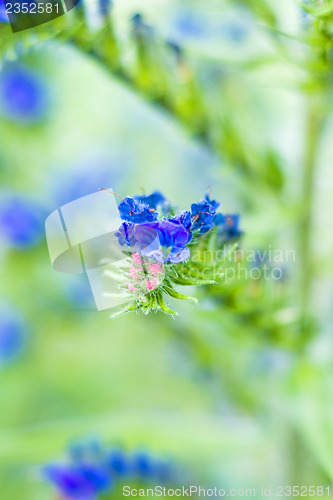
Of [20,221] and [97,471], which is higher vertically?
[20,221]

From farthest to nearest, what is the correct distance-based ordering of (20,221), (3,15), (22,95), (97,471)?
(22,95), (20,221), (97,471), (3,15)

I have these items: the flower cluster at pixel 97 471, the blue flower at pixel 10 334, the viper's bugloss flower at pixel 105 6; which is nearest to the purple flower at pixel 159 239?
the viper's bugloss flower at pixel 105 6

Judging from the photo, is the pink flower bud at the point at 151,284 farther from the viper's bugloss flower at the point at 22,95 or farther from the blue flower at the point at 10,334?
the viper's bugloss flower at the point at 22,95

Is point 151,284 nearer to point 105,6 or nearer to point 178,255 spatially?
point 178,255

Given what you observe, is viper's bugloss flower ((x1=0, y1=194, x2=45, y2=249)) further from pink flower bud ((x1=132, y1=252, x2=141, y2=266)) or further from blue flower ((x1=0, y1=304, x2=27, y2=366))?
pink flower bud ((x1=132, y1=252, x2=141, y2=266))

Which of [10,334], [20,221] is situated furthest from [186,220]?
[10,334]
